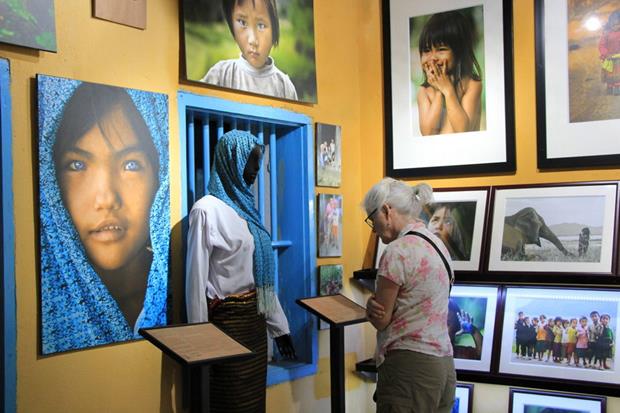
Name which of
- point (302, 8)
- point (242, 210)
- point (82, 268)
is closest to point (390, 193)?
point (242, 210)

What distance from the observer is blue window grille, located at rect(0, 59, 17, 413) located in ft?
8.62

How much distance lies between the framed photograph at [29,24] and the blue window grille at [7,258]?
4.2 inches

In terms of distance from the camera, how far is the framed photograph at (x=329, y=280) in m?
4.32

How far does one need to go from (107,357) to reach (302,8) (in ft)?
7.73

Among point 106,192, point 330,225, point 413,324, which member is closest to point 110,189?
point 106,192

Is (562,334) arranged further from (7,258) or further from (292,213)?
(7,258)

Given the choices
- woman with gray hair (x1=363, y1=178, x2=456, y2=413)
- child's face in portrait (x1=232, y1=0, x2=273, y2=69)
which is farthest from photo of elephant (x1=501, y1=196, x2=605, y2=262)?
child's face in portrait (x1=232, y1=0, x2=273, y2=69)

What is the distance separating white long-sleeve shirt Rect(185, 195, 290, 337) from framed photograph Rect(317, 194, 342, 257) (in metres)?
0.94

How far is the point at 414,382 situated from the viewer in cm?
270

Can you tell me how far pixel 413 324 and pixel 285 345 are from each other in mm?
1344

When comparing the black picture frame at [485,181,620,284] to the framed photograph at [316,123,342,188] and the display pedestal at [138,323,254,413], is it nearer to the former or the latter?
the framed photograph at [316,123,342,188]

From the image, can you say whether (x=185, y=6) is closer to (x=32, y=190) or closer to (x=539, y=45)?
(x=32, y=190)

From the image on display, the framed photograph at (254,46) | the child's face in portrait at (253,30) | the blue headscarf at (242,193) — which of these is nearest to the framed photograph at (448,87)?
the framed photograph at (254,46)

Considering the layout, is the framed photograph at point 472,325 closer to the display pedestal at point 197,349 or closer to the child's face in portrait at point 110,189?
the display pedestal at point 197,349
